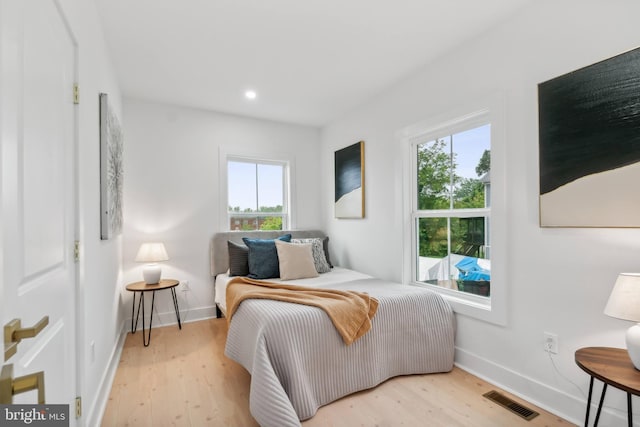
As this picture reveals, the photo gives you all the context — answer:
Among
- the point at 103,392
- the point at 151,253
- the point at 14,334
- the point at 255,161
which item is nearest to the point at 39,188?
the point at 14,334

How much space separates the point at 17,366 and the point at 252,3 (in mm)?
2165

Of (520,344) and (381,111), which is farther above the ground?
(381,111)

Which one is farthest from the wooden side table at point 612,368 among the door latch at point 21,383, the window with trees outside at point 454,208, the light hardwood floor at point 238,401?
the door latch at point 21,383

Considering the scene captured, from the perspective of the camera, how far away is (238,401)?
2139 millimetres

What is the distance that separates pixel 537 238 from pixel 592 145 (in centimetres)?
62

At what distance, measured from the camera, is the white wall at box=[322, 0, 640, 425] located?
175 cm

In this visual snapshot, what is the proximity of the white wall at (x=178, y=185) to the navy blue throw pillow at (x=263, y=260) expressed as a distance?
2.46ft

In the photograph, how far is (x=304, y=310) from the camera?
2.14 meters

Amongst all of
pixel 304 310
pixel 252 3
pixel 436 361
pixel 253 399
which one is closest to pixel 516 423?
pixel 436 361

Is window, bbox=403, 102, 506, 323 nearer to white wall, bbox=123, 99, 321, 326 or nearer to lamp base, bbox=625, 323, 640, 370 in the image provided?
lamp base, bbox=625, 323, 640, 370

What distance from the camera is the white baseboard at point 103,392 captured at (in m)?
1.77

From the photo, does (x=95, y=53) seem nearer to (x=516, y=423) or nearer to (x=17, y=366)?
(x=17, y=366)

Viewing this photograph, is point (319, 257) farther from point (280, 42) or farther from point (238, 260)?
point (280, 42)

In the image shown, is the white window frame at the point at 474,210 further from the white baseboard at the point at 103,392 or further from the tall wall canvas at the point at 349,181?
the white baseboard at the point at 103,392
